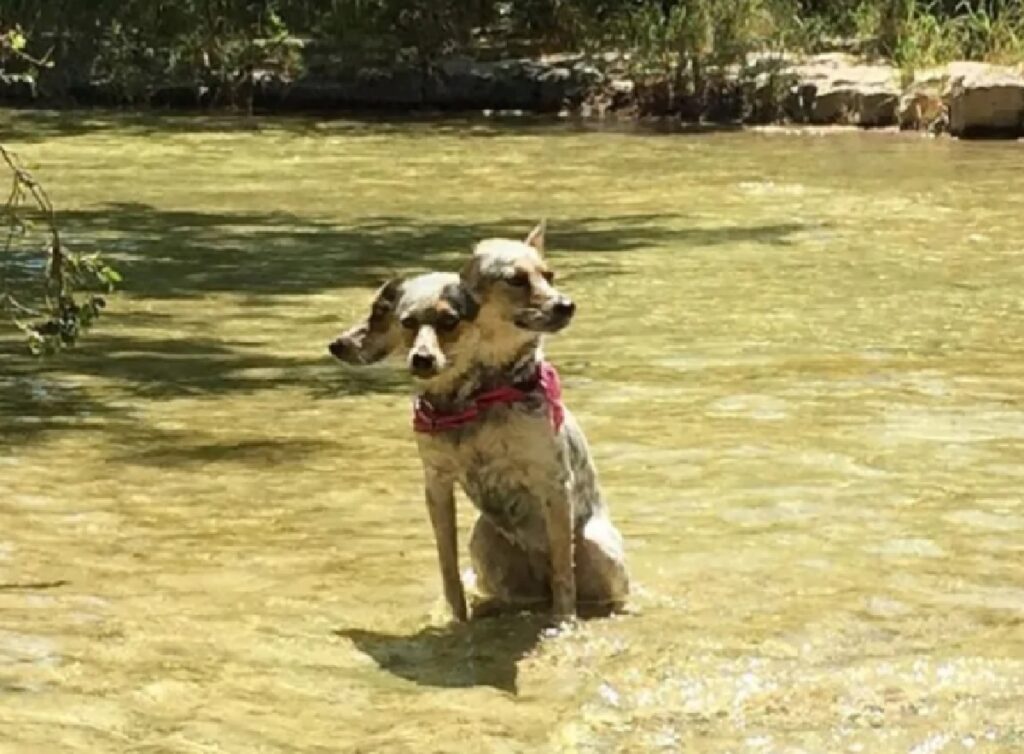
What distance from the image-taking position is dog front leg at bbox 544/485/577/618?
19.6ft

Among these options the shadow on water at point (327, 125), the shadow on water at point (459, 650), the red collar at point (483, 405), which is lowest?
the shadow on water at point (327, 125)

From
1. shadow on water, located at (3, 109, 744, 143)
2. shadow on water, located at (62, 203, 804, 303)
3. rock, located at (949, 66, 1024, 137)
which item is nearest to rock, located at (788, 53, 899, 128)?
shadow on water, located at (3, 109, 744, 143)

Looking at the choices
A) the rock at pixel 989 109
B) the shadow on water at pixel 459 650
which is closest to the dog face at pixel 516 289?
the shadow on water at pixel 459 650

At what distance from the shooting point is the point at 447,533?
240 inches

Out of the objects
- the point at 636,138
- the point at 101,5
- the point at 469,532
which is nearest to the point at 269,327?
the point at 469,532

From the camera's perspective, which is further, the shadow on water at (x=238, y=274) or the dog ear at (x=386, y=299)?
the shadow on water at (x=238, y=274)

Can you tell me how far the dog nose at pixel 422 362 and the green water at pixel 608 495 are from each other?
0.79 metres

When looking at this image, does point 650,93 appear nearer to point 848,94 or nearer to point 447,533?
point 848,94

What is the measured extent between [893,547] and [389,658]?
6.44ft

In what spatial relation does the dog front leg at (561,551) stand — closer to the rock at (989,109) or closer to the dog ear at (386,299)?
the dog ear at (386,299)

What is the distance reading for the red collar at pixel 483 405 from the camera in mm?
5836

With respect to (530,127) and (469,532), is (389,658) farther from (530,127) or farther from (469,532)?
(530,127)

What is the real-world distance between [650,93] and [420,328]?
2259 cm

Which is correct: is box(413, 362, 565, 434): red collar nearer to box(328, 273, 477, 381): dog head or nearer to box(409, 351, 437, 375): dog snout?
box(328, 273, 477, 381): dog head
